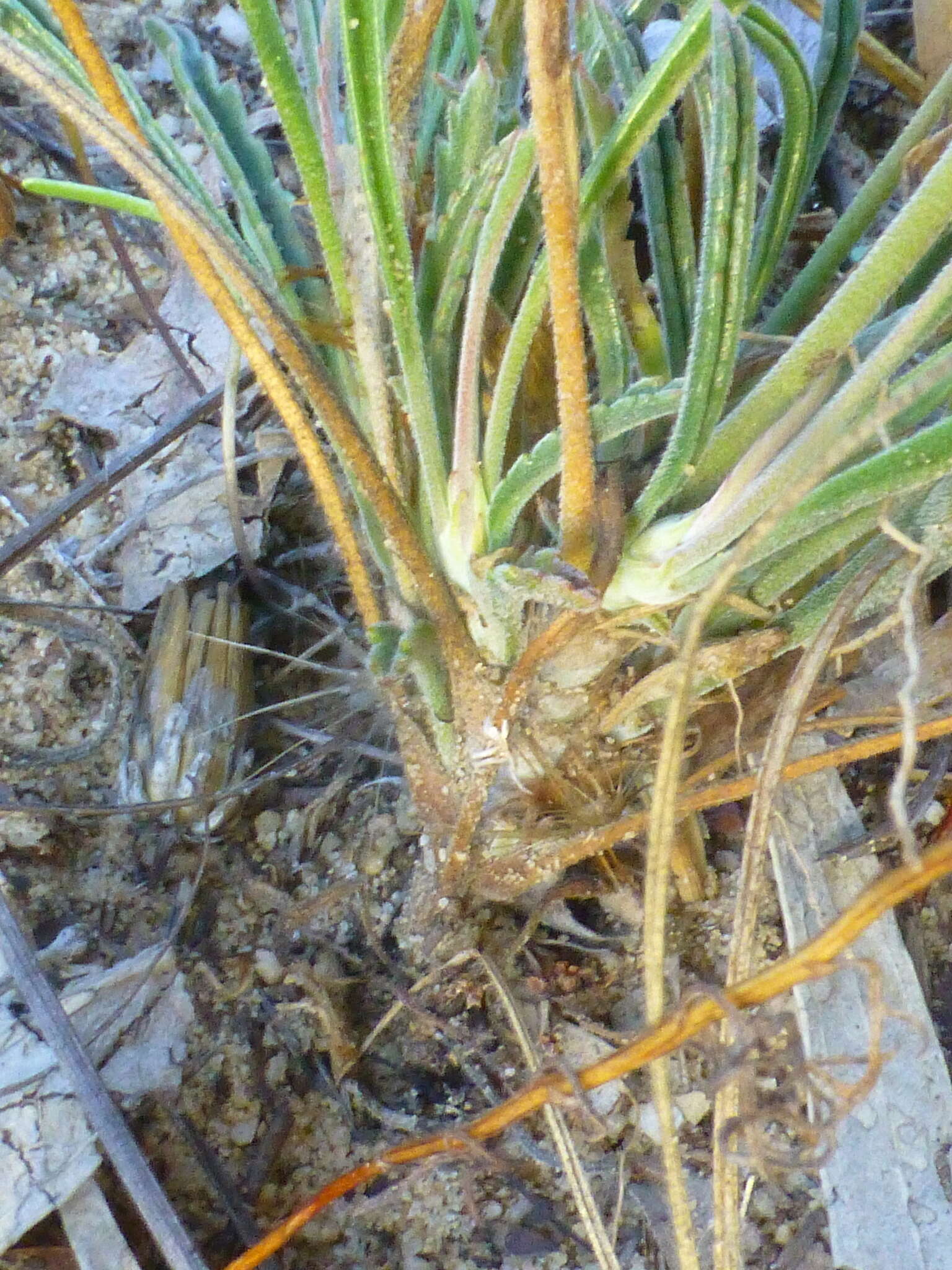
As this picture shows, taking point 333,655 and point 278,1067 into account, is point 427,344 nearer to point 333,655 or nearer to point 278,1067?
point 333,655

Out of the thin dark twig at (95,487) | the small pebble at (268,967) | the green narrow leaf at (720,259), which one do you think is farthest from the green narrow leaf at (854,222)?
the small pebble at (268,967)

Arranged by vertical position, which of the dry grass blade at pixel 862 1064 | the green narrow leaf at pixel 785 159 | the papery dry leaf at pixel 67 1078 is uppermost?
the green narrow leaf at pixel 785 159

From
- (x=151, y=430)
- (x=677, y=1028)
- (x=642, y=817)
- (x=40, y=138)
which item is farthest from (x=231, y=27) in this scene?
(x=677, y=1028)

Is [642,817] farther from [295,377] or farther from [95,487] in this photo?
[95,487]

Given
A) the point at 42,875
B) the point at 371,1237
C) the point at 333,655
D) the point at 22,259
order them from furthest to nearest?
the point at 22,259 → the point at 333,655 → the point at 42,875 → the point at 371,1237

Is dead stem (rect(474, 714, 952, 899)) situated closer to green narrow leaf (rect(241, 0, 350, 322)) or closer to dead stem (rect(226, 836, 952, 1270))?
dead stem (rect(226, 836, 952, 1270))

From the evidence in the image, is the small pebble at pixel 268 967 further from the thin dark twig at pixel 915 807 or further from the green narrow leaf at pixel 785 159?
the green narrow leaf at pixel 785 159

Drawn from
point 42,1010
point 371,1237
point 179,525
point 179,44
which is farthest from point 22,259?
point 371,1237
